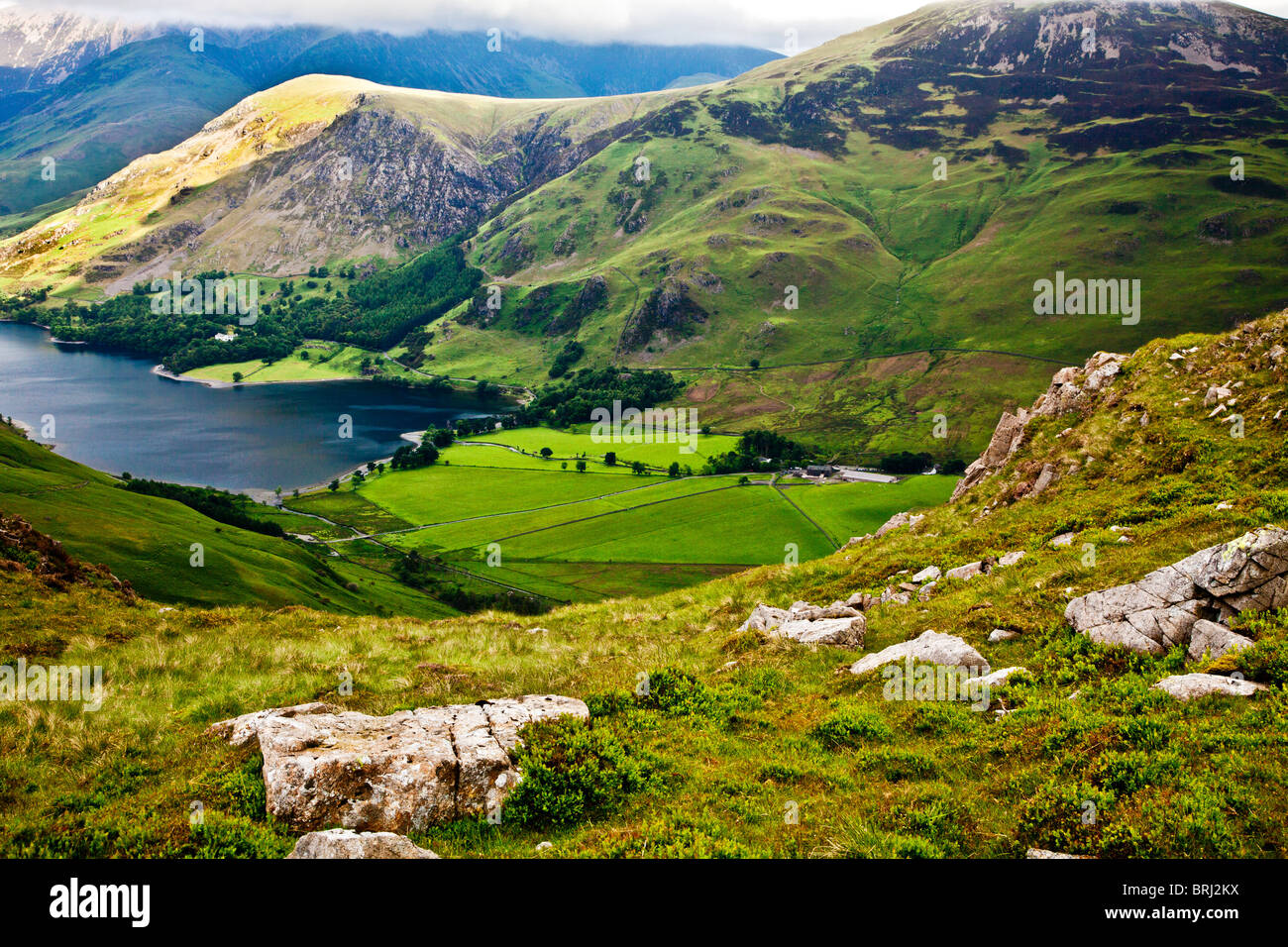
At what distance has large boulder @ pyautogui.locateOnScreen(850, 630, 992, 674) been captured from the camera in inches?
627

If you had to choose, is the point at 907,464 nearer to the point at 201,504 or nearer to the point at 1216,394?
the point at 201,504

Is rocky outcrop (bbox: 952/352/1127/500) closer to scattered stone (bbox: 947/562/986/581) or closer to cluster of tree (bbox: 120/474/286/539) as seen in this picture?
scattered stone (bbox: 947/562/986/581)

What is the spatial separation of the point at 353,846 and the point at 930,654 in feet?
44.5

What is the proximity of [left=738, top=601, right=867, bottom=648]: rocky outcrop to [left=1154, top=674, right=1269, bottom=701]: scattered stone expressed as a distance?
8137mm

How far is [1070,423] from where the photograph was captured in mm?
36188

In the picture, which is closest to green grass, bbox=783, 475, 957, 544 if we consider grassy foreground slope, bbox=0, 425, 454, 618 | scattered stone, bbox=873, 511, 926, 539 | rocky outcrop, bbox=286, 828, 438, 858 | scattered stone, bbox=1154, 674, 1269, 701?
scattered stone, bbox=873, 511, 926, 539

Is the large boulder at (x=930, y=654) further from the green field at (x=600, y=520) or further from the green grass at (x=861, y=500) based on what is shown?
the green grass at (x=861, y=500)

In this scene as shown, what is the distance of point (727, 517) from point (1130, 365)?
108158 millimetres

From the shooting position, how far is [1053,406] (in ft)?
127

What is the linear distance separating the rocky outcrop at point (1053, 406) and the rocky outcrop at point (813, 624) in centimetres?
1471

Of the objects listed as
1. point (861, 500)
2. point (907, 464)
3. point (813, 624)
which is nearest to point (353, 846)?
point (813, 624)

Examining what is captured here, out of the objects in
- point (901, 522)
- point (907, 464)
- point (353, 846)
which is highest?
point (353, 846)
